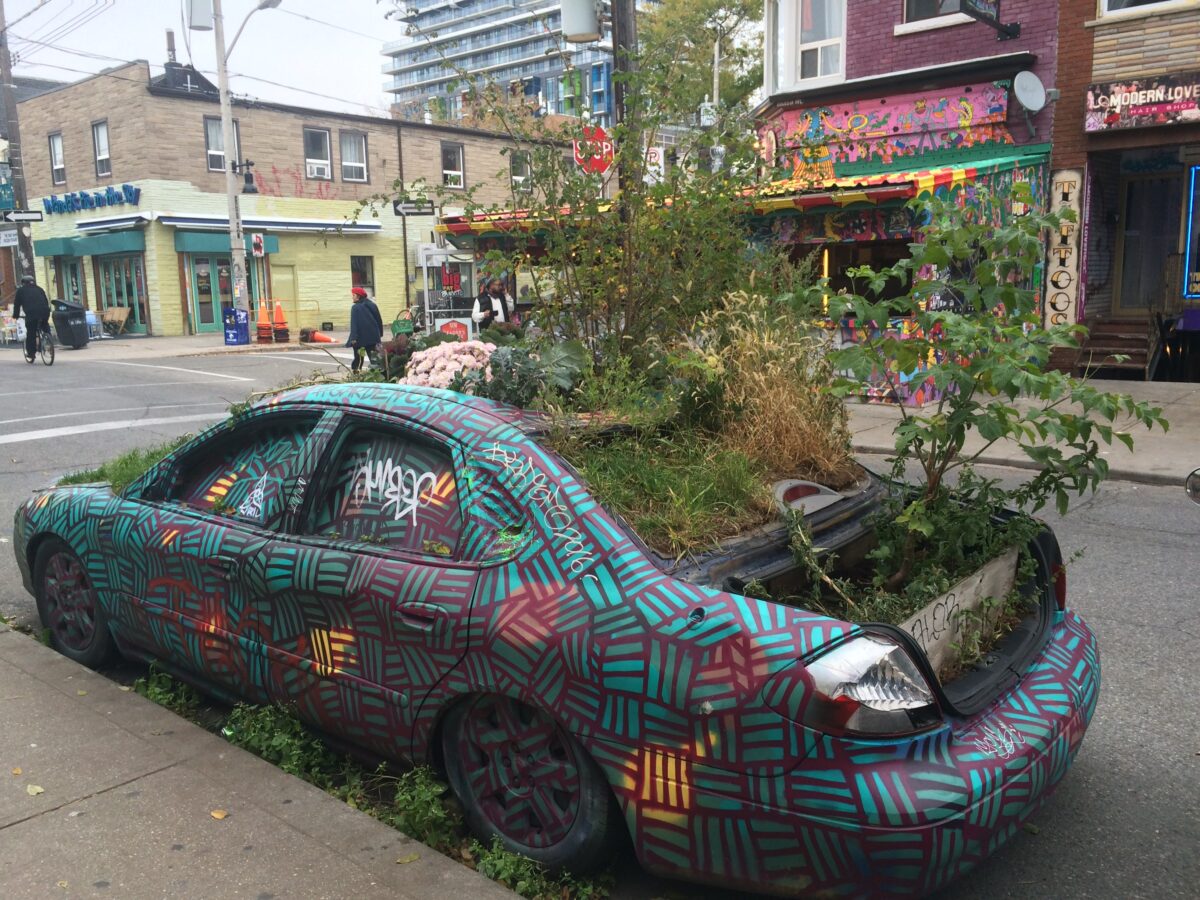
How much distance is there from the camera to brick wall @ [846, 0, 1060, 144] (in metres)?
14.5

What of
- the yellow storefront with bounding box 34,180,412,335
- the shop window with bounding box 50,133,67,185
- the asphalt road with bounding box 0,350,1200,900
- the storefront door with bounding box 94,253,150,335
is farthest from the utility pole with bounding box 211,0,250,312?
the asphalt road with bounding box 0,350,1200,900

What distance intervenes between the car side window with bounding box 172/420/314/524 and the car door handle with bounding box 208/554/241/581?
163mm

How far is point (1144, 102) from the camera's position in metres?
13.7

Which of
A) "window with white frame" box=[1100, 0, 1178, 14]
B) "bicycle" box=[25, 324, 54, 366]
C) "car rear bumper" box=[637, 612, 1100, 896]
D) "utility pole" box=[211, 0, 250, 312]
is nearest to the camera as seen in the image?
"car rear bumper" box=[637, 612, 1100, 896]

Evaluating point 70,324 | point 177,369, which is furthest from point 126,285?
point 177,369

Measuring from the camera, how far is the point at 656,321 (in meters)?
4.91

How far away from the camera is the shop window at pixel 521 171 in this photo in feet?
16.9

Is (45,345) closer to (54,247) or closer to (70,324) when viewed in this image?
(70,324)

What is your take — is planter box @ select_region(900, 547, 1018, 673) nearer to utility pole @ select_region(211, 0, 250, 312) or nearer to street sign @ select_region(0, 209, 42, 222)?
utility pole @ select_region(211, 0, 250, 312)

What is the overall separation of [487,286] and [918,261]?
11649mm

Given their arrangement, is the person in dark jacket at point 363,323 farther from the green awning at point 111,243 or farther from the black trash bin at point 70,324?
the green awning at point 111,243

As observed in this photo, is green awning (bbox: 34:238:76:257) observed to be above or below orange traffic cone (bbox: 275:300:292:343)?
above

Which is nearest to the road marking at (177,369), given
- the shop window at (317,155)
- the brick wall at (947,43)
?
the brick wall at (947,43)

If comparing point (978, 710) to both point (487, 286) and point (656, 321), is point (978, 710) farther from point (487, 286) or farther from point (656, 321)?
point (487, 286)
